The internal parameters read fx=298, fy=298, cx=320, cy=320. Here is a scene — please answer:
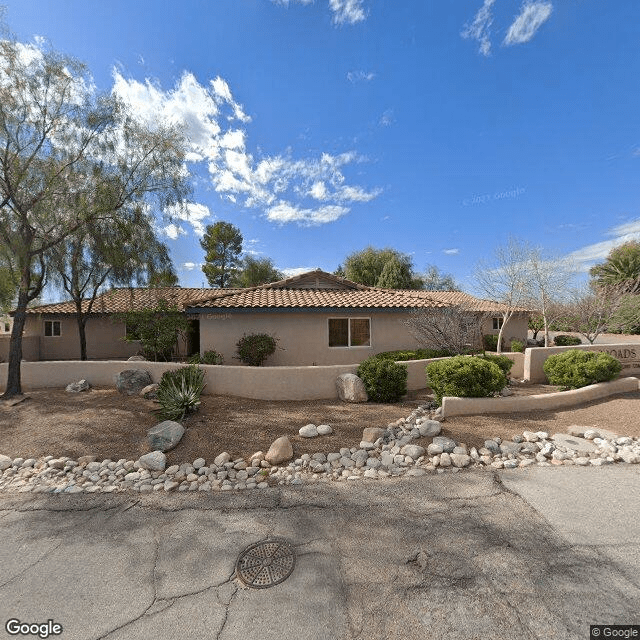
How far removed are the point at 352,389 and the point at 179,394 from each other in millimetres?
4146

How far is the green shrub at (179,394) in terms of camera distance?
6.52 m

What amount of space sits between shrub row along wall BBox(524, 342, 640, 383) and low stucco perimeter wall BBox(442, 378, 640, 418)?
2180mm

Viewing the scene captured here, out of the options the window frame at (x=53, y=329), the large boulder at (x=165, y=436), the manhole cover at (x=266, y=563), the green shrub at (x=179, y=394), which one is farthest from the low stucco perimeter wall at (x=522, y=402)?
the window frame at (x=53, y=329)

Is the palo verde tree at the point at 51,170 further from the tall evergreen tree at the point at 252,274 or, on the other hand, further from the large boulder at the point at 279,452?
the tall evergreen tree at the point at 252,274

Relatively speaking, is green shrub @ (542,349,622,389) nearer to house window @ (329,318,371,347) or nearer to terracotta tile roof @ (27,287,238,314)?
house window @ (329,318,371,347)

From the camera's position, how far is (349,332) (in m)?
13.1

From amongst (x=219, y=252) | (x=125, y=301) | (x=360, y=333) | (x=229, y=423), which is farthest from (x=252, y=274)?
(x=229, y=423)

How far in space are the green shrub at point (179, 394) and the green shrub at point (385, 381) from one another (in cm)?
425

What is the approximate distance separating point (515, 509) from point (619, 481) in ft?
6.25

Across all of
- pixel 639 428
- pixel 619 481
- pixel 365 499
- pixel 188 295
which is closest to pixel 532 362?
pixel 639 428

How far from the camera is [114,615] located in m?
2.35

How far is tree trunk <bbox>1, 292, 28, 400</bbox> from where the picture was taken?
27.0 feet

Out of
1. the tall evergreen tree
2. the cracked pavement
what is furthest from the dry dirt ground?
the tall evergreen tree

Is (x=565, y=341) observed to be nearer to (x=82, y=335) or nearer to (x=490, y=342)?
(x=490, y=342)
